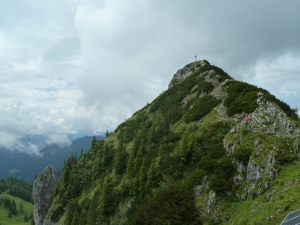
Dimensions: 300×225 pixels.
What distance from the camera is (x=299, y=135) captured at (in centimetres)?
3184

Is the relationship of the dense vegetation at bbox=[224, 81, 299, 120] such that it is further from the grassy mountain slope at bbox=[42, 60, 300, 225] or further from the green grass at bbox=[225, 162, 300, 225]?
the green grass at bbox=[225, 162, 300, 225]

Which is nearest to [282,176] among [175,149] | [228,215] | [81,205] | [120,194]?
[228,215]

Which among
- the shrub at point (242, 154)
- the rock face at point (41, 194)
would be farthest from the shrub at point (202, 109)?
the rock face at point (41, 194)

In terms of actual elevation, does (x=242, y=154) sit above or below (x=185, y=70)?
below

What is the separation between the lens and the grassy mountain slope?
27.5 m

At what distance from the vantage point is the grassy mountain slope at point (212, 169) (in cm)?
2745

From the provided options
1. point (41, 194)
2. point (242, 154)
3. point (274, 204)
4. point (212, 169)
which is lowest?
point (274, 204)

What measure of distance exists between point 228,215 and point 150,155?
25.5 metres

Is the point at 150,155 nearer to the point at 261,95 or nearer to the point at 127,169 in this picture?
the point at 127,169

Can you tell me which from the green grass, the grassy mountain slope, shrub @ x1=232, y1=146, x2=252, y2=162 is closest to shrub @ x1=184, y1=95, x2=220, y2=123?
the grassy mountain slope

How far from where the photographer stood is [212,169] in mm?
33562

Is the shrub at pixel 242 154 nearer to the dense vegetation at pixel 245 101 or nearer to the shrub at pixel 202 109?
the dense vegetation at pixel 245 101

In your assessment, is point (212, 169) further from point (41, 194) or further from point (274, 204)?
point (41, 194)

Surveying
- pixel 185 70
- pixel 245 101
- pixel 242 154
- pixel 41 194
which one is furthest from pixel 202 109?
pixel 41 194
